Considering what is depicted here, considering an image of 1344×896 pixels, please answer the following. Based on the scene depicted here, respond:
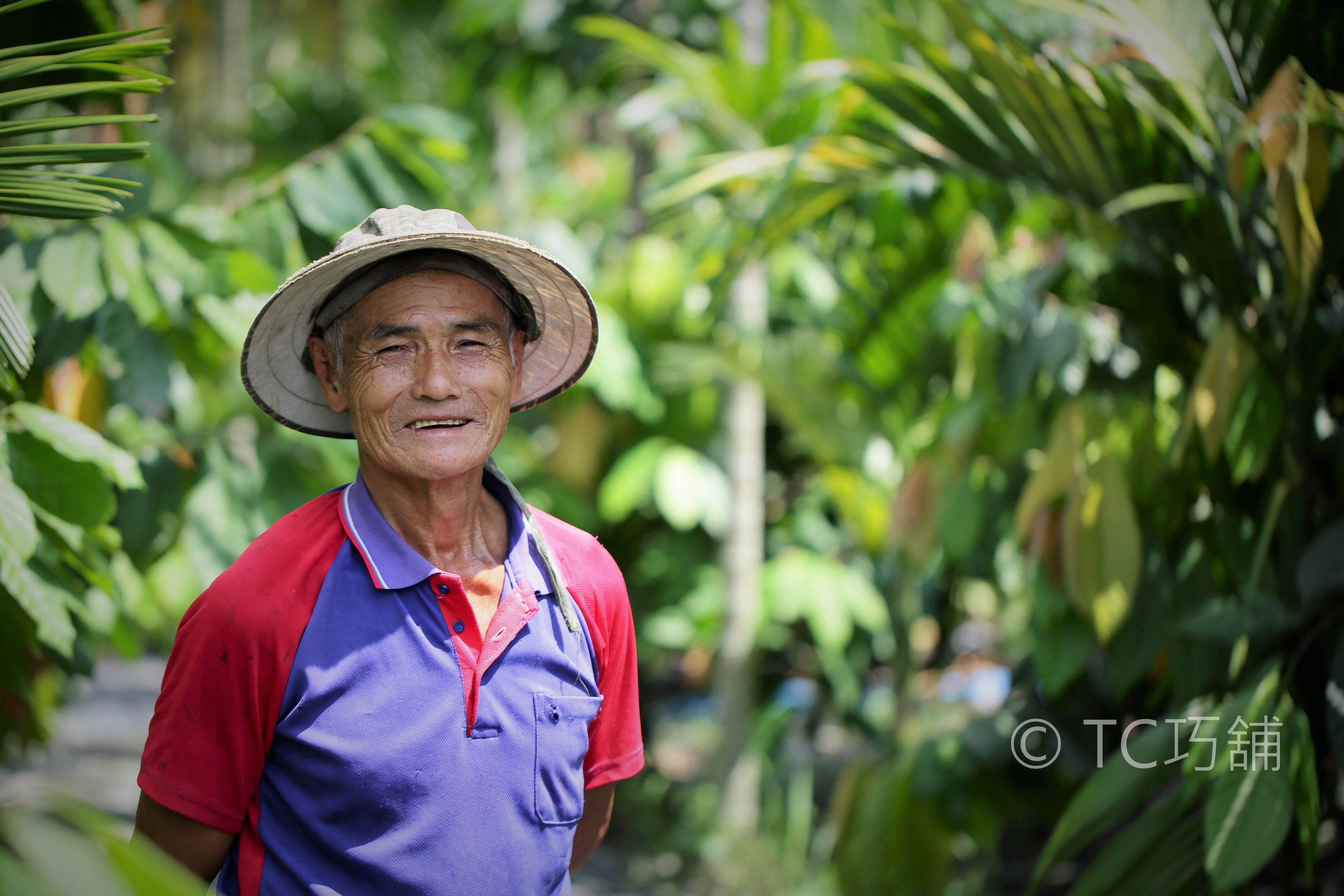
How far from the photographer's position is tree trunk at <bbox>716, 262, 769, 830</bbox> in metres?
→ 3.36

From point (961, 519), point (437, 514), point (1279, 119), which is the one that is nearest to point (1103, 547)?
point (961, 519)

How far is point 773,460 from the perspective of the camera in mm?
4012

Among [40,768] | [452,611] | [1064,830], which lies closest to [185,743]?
[452,611]

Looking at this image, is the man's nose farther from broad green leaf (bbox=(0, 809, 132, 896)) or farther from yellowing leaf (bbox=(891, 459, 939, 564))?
yellowing leaf (bbox=(891, 459, 939, 564))

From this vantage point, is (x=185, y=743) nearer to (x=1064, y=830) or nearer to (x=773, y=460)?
(x=1064, y=830)

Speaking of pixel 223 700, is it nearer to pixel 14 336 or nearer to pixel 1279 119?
pixel 14 336

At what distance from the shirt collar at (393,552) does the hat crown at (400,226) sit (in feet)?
0.91

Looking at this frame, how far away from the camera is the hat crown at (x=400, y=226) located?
1071 millimetres

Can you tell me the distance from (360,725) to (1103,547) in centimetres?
145

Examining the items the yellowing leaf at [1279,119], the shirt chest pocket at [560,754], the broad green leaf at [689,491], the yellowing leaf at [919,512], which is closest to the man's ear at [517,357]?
the shirt chest pocket at [560,754]

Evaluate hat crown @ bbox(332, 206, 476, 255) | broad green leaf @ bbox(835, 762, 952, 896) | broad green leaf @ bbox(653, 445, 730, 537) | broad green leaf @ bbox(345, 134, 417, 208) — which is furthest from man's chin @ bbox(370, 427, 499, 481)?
broad green leaf @ bbox(653, 445, 730, 537)

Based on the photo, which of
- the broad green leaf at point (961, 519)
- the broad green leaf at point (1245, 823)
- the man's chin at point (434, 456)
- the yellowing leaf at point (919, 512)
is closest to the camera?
the man's chin at point (434, 456)

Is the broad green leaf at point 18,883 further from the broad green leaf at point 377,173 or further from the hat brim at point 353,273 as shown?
the broad green leaf at point 377,173

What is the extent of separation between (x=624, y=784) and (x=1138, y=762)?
2532mm
